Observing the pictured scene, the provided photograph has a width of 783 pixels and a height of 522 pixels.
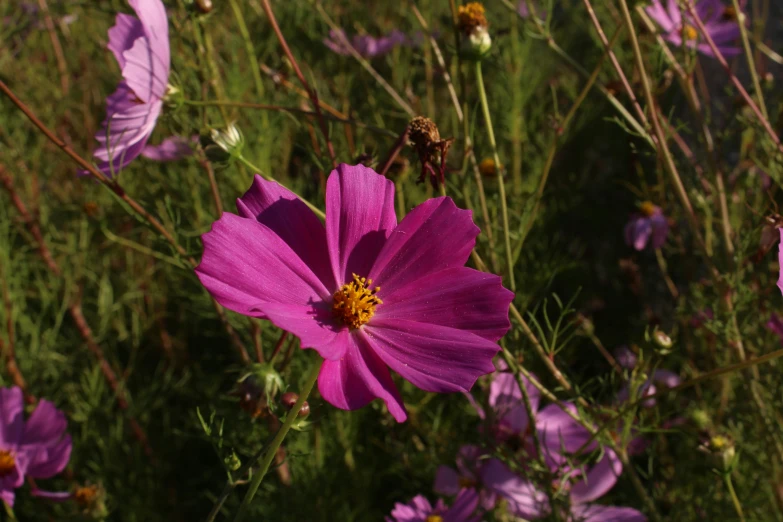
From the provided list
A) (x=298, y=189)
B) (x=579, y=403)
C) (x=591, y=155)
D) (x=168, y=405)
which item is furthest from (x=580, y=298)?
(x=168, y=405)

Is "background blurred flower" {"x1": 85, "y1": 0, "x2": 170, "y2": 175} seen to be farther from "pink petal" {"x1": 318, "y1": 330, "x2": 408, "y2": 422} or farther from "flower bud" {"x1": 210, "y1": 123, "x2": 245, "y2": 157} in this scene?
"pink petal" {"x1": 318, "y1": 330, "x2": 408, "y2": 422}

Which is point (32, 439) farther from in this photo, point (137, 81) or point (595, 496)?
point (595, 496)

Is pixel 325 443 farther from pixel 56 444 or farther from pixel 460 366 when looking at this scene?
pixel 460 366

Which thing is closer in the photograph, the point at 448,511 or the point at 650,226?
the point at 448,511

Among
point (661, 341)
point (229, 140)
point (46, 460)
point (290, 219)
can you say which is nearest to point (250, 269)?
point (290, 219)

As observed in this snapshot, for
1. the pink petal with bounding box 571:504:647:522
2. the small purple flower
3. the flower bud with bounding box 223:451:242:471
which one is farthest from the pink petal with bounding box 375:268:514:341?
the small purple flower

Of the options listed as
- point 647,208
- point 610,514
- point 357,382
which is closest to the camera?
point 357,382

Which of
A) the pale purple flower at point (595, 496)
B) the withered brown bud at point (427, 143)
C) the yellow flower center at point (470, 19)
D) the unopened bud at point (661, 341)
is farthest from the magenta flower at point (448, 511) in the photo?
the yellow flower center at point (470, 19)
